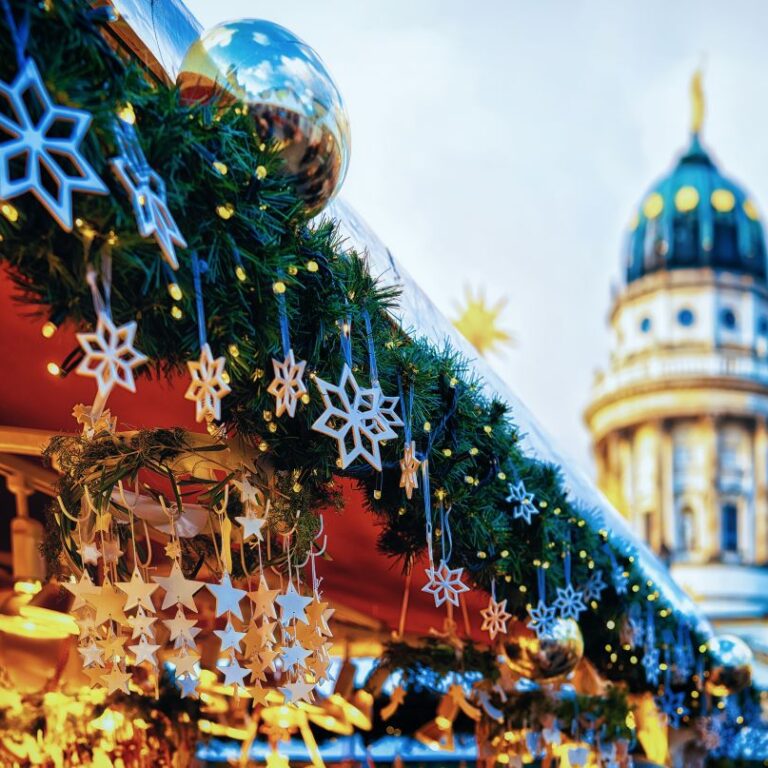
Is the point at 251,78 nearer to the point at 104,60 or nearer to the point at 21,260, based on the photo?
the point at 104,60

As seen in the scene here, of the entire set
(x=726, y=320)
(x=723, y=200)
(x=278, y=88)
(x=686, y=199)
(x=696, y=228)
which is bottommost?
(x=278, y=88)

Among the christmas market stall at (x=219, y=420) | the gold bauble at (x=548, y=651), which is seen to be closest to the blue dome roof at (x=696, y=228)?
the christmas market stall at (x=219, y=420)

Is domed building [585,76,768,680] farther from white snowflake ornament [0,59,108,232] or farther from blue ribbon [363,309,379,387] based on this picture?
white snowflake ornament [0,59,108,232]

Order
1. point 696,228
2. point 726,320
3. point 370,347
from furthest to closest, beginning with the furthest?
1. point 696,228
2. point 726,320
3. point 370,347

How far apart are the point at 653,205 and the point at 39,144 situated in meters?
52.1

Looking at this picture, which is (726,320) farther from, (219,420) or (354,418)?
(219,420)

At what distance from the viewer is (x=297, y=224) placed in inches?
115

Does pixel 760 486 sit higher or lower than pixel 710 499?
higher

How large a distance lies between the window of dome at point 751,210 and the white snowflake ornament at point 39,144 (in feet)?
172

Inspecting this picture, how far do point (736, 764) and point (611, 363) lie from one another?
36171mm

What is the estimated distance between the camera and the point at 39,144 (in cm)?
204

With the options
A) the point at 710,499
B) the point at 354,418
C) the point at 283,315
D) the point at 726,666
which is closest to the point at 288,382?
the point at 283,315

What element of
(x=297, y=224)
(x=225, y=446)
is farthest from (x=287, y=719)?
(x=297, y=224)

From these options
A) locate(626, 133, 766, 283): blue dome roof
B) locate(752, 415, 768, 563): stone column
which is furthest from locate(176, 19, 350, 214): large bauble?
locate(626, 133, 766, 283): blue dome roof
